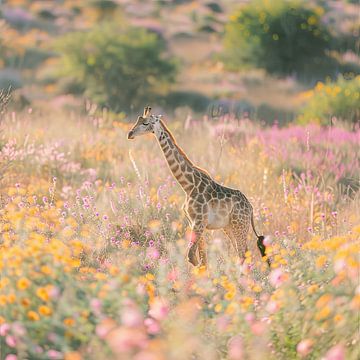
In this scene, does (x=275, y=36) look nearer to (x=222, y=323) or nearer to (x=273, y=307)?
(x=273, y=307)

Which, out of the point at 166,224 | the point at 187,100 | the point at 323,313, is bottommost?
the point at 187,100

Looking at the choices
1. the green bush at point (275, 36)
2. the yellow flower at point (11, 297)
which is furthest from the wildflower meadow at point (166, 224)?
the green bush at point (275, 36)

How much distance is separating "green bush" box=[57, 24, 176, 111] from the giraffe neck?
1567 cm

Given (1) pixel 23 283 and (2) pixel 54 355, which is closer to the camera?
(2) pixel 54 355

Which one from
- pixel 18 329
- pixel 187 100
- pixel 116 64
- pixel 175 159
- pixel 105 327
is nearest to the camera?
pixel 105 327

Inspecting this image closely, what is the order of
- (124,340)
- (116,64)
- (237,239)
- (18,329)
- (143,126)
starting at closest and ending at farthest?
1. (124,340)
2. (18,329)
3. (143,126)
4. (237,239)
5. (116,64)

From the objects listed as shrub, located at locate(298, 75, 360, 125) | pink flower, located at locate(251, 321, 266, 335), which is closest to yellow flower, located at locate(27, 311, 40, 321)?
pink flower, located at locate(251, 321, 266, 335)

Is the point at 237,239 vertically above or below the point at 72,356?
below

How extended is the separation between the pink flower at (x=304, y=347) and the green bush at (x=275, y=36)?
21718 millimetres

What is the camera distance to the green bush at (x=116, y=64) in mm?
21172

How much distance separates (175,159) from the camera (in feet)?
16.9

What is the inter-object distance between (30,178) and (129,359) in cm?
545

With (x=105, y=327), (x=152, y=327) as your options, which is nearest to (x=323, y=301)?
(x=152, y=327)

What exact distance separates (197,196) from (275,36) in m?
20.5
